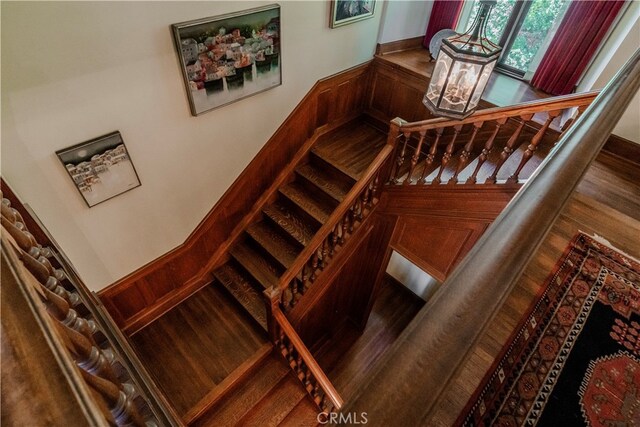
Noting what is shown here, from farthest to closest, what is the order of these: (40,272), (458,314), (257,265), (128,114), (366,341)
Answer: (366,341) → (257,265) → (128,114) → (40,272) → (458,314)

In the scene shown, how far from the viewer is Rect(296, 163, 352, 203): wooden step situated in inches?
145

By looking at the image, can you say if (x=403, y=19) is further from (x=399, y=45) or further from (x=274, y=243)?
(x=274, y=243)

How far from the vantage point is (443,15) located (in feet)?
13.0

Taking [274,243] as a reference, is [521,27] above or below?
above

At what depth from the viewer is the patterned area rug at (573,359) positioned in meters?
1.18

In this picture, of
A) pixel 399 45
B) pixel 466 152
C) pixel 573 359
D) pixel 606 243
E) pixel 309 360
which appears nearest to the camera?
pixel 573 359

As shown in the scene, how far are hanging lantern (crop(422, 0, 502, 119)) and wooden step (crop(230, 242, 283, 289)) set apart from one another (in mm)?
2296

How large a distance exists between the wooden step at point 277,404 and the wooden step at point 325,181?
1852mm

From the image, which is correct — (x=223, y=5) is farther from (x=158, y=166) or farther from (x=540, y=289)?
(x=540, y=289)

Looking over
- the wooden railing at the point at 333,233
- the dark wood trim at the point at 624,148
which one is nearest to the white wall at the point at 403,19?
the wooden railing at the point at 333,233

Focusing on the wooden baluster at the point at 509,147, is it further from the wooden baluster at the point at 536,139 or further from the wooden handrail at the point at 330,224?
the wooden handrail at the point at 330,224

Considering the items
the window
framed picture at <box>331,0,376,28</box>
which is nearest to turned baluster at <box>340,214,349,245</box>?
framed picture at <box>331,0,376,28</box>

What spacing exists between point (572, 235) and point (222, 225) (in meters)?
2.93

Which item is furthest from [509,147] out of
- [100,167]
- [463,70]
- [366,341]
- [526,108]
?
[366,341]
